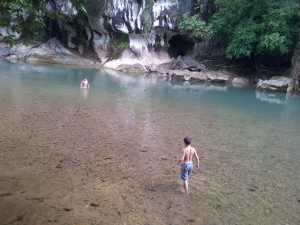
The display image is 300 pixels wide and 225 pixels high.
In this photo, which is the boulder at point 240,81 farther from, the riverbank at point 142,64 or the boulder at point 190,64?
the boulder at point 190,64

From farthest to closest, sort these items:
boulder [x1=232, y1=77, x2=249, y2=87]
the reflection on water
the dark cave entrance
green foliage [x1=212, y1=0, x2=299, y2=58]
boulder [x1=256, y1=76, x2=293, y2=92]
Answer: the dark cave entrance, boulder [x1=232, y1=77, x2=249, y2=87], boulder [x1=256, y1=76, x2=293, y2=92], green foliage [x1=212, y1=0, x2=299, y2=58], the reflection on water

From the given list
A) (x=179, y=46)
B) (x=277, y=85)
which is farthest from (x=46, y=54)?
(x=277, y=85)

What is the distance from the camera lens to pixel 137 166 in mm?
5320

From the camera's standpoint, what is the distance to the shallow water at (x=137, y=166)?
12.6 ft

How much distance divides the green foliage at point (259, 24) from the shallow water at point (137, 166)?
11890mm

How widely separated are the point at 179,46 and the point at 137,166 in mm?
28360

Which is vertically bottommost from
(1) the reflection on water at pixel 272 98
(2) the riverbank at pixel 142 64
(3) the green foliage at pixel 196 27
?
(1) the reflection on water at pixel 272 98

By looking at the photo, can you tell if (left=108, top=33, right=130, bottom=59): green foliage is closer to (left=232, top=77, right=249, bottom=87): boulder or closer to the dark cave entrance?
the dark cave entrance

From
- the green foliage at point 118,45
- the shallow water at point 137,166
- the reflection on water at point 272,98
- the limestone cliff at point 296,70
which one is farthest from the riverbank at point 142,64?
the shallow water at point 137,166

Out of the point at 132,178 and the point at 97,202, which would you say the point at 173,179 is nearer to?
the point at 132,178

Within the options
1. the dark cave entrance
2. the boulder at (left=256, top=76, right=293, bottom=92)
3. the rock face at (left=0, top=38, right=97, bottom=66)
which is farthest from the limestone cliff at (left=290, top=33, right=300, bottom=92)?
the rock face at (left=0, top=38, right=97, bottom=66)

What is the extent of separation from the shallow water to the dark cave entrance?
22.0m

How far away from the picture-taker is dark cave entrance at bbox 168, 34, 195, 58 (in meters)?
30.7

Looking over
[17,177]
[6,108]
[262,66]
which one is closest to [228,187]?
[17,177]
